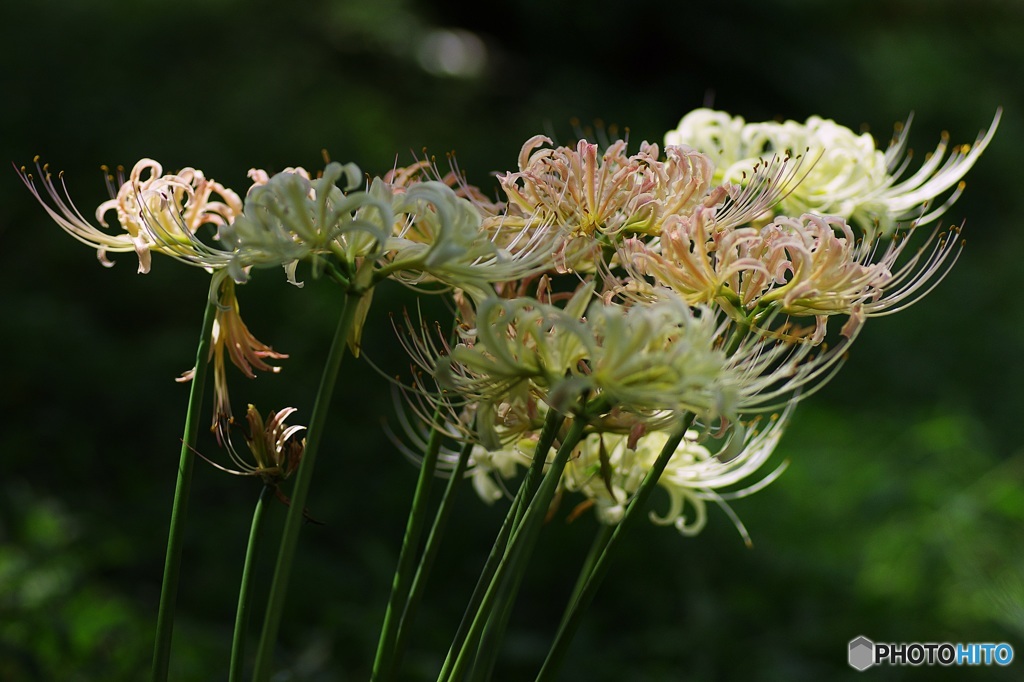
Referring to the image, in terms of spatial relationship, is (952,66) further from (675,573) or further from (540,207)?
(540,207)

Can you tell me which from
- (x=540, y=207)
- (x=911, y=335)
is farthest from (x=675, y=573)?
(x=911, y=335)

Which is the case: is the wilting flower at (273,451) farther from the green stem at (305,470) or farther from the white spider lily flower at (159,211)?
the white spider lily flower at (159,211)

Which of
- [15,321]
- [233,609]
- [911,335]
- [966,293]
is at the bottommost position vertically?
[233,609]

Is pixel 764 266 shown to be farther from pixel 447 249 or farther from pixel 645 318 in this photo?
pixel 447 249

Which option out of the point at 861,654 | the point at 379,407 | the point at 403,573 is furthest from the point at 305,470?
the point at 379,407

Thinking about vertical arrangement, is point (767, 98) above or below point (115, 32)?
above
